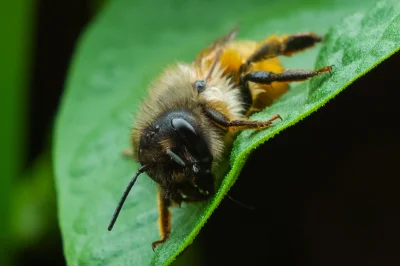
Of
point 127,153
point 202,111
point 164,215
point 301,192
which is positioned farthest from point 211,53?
point 301,192

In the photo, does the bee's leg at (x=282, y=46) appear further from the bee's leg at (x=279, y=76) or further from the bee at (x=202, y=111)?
the bee's leg at (x=279, y=76)

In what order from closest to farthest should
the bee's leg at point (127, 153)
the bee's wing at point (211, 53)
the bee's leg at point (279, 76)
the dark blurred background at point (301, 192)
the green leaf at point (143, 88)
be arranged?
the green leaf at point (143, 88), the bee's leg at point (279, 76), the bee's wing at point (211, 53), the bee's leg at point (127, 153), the dark blurred background at point (301, 192)

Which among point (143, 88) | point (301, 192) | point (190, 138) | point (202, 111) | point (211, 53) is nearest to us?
point (190, 138)

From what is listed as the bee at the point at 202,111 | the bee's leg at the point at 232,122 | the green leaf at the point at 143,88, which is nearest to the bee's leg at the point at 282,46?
the bee at the point at 202,111

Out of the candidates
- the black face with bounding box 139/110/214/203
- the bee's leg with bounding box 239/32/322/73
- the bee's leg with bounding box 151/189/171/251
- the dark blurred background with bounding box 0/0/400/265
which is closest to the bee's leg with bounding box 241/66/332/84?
the bee's leg with bounding box 239/32/322/73

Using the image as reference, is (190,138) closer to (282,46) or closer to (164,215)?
(164,215)

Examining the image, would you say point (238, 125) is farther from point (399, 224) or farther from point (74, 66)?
point (399, 224)
